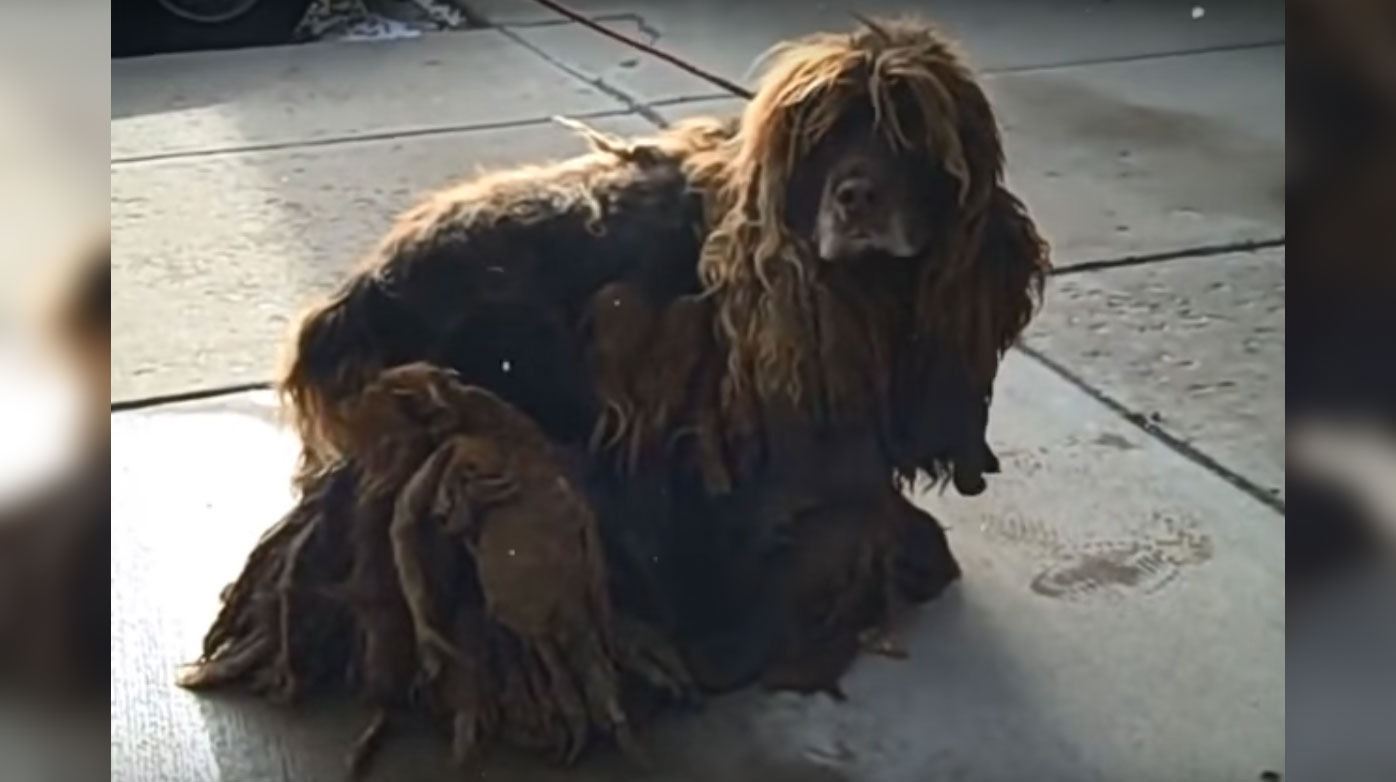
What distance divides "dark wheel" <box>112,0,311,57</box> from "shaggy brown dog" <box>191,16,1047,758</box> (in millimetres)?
194

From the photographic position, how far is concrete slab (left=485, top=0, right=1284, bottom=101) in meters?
1.22

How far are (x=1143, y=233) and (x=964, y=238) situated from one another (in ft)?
2.56

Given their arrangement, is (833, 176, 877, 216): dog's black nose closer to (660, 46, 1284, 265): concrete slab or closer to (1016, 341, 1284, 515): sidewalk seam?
(1016, 341, 1284, 515): sidewalk seam

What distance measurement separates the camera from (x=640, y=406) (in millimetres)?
1205

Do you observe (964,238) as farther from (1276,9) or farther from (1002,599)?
(1002,599)

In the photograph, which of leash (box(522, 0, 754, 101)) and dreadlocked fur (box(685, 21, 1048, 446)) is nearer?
dreadlocked fur (box(685, 21, 1048, 446))

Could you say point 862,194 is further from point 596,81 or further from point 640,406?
point 596,81

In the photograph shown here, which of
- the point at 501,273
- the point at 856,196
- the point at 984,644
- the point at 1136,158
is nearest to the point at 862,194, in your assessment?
the point at 856,196

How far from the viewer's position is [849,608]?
4.24 ft

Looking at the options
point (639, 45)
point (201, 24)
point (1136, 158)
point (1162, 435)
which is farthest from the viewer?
point (1136, 158)

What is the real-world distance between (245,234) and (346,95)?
5.4 inches

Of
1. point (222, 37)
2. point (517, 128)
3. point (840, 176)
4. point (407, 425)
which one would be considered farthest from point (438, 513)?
point (517, 128)

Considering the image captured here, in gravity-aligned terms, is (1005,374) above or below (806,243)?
below

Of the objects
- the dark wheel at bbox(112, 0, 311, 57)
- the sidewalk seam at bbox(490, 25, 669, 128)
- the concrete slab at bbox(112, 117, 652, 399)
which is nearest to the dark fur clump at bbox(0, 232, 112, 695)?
the dark wheel at bbox(112, 0, 311, 57)
